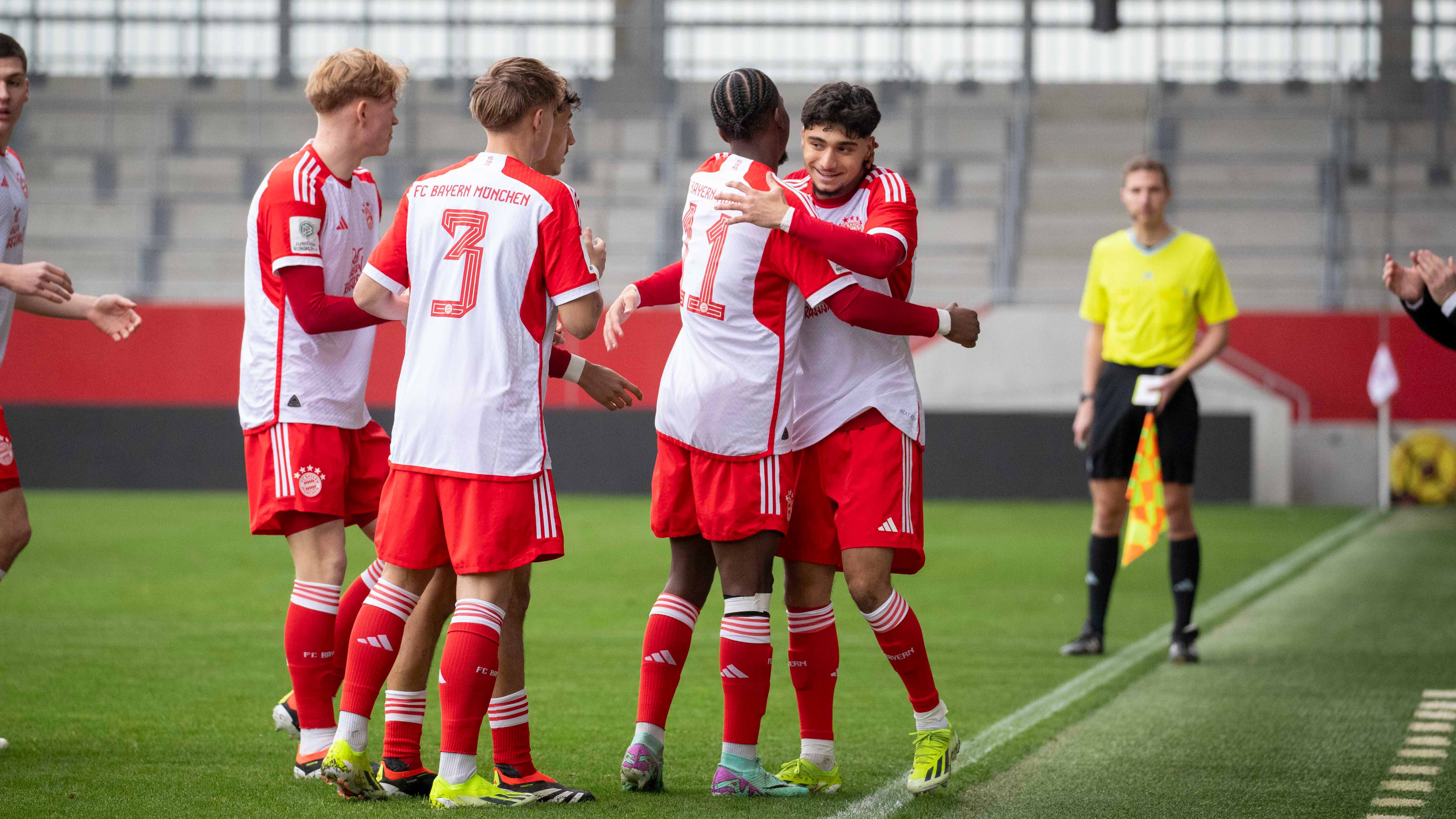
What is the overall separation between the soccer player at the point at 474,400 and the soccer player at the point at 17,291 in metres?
0.86

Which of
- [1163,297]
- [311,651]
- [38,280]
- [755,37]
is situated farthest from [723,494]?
[755,37]

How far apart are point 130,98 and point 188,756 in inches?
888

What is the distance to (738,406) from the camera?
3412 mm

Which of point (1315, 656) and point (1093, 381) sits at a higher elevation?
point (1093, 381)

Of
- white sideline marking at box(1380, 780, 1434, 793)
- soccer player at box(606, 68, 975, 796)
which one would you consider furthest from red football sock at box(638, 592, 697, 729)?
white sideline marking at box(1380, 780, 1434, 793)

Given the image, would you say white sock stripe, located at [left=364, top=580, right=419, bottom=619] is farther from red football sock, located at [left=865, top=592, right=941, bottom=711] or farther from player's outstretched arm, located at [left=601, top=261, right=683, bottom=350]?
red football sock, located at [left=865, top=592, right=941, bottom=711]

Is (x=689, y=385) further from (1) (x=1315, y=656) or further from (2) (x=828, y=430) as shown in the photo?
(1) (x=1315, y=656)

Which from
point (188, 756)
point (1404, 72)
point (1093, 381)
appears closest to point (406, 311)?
point (188, 756)

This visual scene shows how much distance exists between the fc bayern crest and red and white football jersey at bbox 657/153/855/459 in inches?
34.6

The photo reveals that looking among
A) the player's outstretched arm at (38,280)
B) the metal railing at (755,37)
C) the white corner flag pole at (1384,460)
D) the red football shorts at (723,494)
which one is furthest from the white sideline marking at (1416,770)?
the metal railing at (755,37)

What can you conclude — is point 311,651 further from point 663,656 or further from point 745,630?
point 745,630

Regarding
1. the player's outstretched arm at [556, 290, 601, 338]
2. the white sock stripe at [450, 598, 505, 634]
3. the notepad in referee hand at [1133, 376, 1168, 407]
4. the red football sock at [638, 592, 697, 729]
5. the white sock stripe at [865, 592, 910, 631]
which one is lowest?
the red football sock at [638, 592, 697, 729]

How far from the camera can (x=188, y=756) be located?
391cm

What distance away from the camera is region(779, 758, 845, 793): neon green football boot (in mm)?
3588
